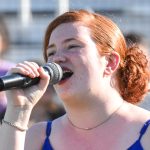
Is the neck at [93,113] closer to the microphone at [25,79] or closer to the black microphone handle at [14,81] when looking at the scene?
the microphone at [25,79]

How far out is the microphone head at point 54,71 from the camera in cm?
304

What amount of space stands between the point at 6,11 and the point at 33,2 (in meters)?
0.76

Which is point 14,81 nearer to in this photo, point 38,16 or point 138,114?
point 138,114

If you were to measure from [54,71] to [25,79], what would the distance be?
17 centimetres

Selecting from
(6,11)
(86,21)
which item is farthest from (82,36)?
(6,11)

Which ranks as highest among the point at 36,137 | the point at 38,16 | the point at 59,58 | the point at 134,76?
the point at 59,58

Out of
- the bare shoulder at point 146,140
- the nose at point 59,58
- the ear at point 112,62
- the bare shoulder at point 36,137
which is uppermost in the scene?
the nose at point 59,58

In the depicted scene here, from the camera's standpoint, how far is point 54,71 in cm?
306

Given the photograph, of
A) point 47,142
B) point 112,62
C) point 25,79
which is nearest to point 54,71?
point 25,79

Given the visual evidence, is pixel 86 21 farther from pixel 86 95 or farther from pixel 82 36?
pixel 86 95

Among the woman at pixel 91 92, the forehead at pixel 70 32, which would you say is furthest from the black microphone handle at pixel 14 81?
the forehead at pixel 70 32

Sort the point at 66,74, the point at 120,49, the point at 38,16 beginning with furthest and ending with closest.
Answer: the point at 38,16 → the point at 120,49 → the point at 66,74

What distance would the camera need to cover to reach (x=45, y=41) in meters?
3.63

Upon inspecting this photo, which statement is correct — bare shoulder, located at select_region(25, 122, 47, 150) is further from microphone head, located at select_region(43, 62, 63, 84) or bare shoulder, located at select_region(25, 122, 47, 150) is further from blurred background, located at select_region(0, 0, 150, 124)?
blurred background, located at select_region(0, 0, 150, 124)
